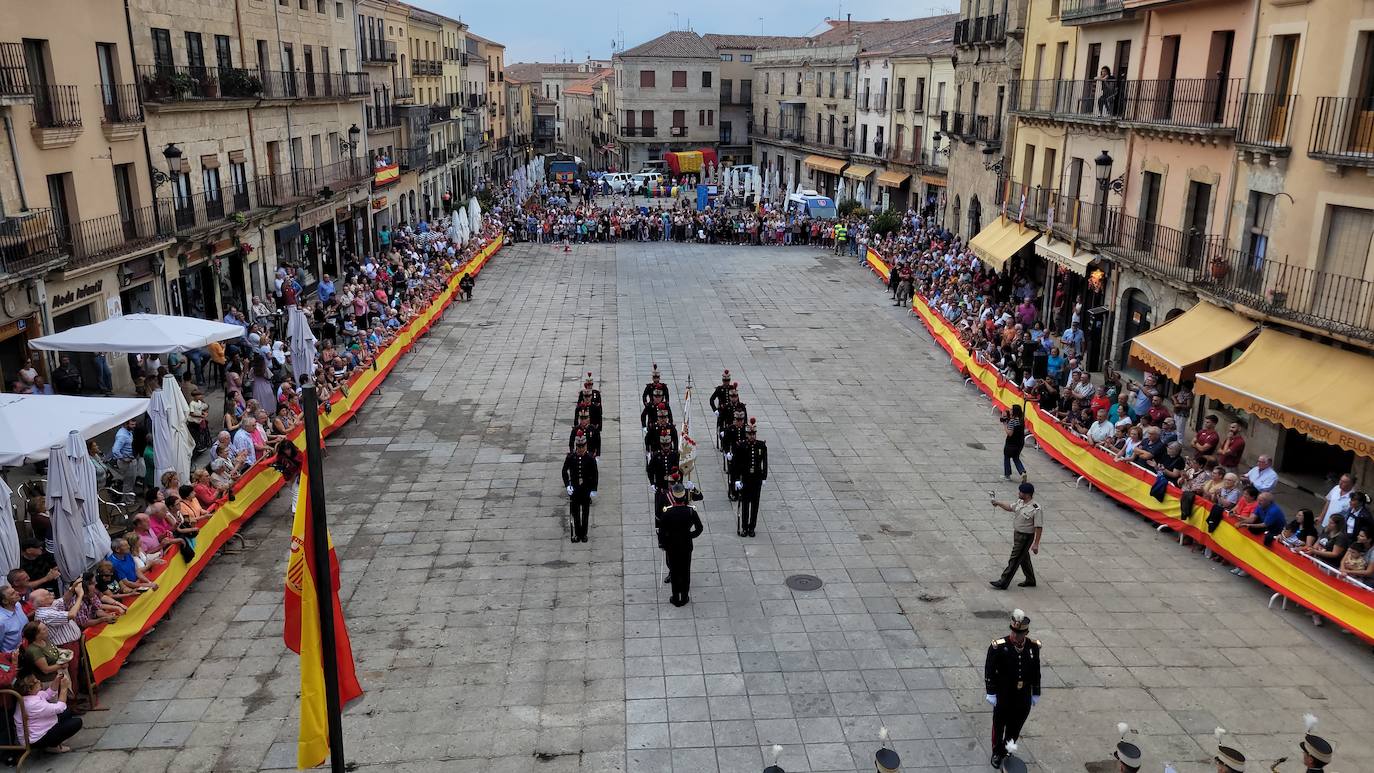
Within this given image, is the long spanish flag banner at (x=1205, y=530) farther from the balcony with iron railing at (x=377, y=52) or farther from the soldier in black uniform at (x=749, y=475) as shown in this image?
the balcony with iron railing at (x=377, y=52)

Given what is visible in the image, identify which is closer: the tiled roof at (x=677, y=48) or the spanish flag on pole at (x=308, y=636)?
the spanish flag on pole at (x=308, y=636)

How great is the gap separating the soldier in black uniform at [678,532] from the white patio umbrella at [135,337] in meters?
10.2

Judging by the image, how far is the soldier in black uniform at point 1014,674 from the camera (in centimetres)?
908

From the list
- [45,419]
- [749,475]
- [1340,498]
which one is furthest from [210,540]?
[1340,498]

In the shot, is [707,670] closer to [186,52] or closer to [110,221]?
[110,221]

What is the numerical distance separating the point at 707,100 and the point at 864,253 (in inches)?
1605

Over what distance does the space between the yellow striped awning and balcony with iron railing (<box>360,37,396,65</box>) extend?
3548 centimetres

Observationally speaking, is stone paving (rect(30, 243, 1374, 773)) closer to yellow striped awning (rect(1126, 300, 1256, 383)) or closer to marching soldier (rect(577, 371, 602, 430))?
marching soldier (rect(577, 371, 602, 430))

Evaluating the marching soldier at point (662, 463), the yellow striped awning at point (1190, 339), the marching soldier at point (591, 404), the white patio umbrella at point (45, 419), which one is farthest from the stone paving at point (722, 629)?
the yellow striped awning at point (1190, 339)

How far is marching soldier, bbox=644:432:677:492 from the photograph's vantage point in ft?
48.9

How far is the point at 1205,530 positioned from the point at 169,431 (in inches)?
600

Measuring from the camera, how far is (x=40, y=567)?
11.8 metres

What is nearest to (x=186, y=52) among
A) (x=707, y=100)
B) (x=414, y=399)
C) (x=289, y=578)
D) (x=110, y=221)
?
(x=110, y=221)

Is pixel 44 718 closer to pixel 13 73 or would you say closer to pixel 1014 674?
pixel 1014 674
